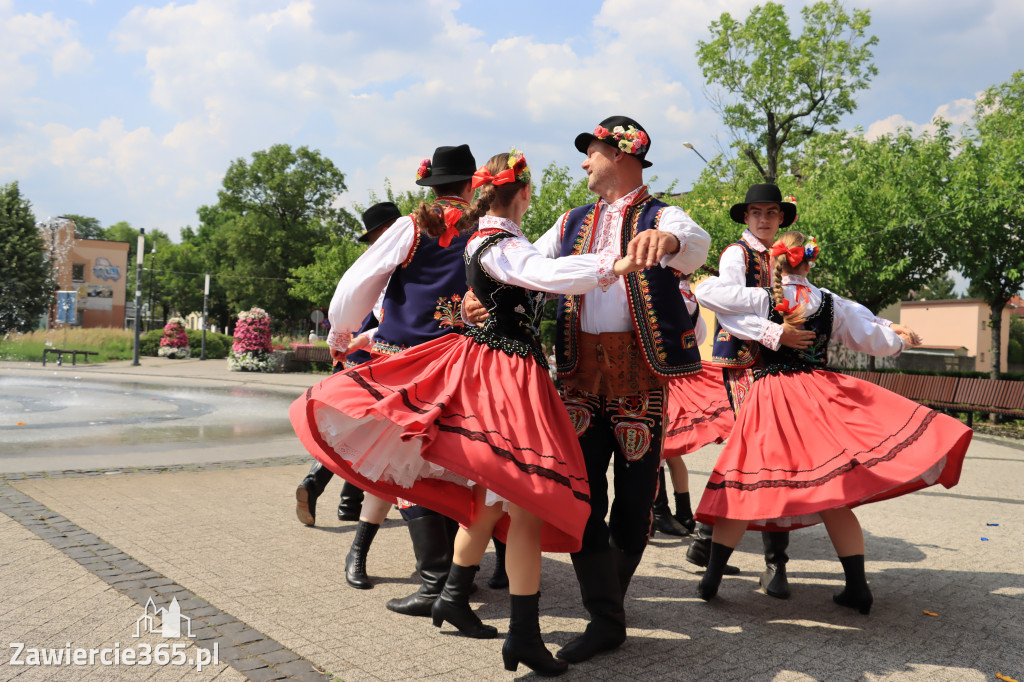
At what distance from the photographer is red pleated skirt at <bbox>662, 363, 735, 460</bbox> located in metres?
5.40

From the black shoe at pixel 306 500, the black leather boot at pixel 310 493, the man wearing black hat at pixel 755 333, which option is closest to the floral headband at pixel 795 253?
the man wearing black hat at pixel 755 333

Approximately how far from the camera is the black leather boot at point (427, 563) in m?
3.69

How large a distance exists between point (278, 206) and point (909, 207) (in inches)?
1639

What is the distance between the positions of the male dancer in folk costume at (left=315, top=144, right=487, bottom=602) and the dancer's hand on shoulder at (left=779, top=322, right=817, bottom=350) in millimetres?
1730

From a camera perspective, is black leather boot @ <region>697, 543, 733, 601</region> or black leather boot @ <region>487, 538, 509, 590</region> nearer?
black leather boot @ <region>697, 543, 733, 601</region>

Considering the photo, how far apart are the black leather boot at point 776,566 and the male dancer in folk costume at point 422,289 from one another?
179cm

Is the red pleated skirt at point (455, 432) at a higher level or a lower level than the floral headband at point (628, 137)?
lower

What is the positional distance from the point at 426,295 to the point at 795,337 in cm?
197

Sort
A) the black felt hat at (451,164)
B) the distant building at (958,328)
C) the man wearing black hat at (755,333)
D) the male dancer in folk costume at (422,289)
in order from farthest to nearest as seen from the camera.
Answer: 1. the distant building at (958,328)
2. the man wearing black hat at (755,333)
3. the black felt hat at (451,164)
4. the male dancer in folk costume at (422,289)

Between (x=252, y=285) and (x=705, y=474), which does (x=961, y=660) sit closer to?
(x=705, y=474)

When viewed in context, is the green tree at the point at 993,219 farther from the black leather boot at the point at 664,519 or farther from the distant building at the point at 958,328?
the distant building at the point at 958,328

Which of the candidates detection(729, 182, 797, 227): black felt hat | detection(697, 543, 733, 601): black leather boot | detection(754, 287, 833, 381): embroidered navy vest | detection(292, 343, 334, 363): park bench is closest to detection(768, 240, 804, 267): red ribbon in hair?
detection(754, 287, 833, 381): embroidered navy vest

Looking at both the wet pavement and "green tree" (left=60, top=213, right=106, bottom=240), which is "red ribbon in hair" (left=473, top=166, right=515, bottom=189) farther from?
"green tree" (left=60, top=213, right=106, bottom=240)

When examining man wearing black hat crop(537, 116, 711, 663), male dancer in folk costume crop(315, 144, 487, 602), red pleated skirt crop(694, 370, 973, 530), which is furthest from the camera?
male dancer in folk costume crop(315, 144, 487, 602)
